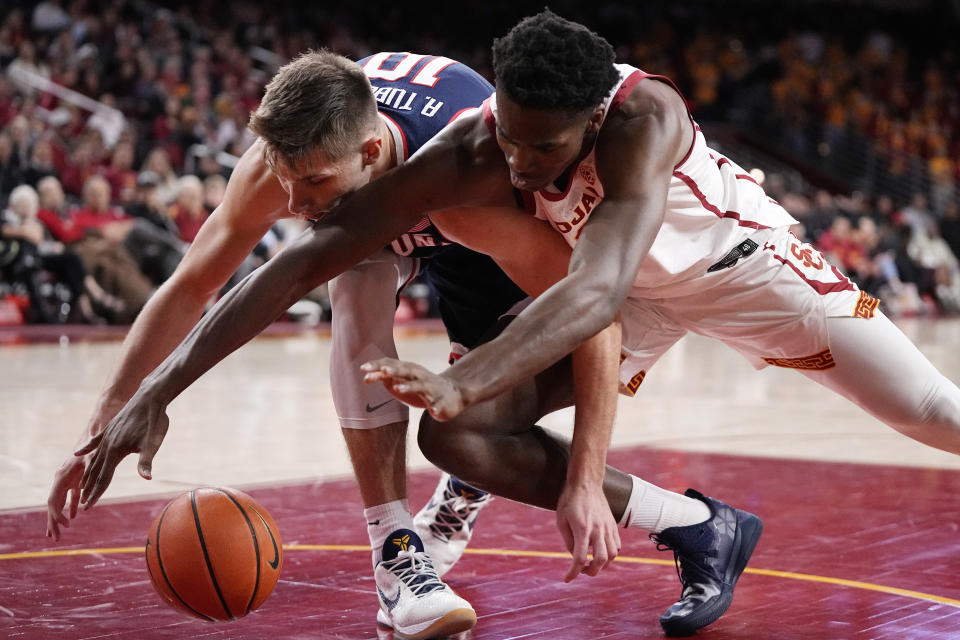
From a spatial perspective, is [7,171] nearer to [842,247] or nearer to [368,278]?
[368,278]

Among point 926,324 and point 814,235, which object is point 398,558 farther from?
point 814,235

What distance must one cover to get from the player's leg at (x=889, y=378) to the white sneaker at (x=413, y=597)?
118 centimetres

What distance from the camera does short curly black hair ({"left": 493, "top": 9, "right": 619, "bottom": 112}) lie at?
267 centimetres

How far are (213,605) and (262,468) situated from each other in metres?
2.46

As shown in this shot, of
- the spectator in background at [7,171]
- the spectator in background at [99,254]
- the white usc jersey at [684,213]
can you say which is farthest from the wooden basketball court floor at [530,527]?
the spectator in background at [7,171]

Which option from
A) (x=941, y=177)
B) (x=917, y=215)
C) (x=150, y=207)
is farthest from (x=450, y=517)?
(x=941, y=177)

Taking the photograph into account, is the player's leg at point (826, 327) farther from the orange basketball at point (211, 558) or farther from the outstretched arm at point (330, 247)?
the orange basketball at point (211, 558)

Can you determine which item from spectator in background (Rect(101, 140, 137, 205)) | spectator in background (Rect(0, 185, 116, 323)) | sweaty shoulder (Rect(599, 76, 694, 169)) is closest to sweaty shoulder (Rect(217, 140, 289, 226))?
sweaty shoulder (Rect(599, 76, 694, 169))

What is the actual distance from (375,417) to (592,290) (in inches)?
41.9

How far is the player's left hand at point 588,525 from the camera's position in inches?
111

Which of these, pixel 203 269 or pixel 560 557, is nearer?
pixel 203 269

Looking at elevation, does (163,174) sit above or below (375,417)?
below

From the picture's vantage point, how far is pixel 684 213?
3.18 metres

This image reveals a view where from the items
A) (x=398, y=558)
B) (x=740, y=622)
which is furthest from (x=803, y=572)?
(x=398, y=558)
